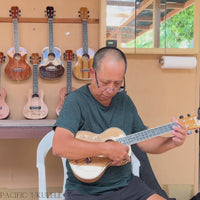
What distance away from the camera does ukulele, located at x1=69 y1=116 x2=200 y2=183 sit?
1.30 meters

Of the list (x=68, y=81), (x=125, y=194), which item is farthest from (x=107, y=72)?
(x=68, y=81)

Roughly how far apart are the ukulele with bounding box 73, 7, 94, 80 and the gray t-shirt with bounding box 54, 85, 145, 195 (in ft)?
3.28

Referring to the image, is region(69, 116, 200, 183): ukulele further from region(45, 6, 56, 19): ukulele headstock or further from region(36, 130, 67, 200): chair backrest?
region(45, 6, 56, 19): ukulele headstock

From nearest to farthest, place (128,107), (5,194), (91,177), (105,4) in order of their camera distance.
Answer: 1. (91,177)
2. (128,107)
3. (105,4)
4. (5,194)

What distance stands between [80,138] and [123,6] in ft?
4.96

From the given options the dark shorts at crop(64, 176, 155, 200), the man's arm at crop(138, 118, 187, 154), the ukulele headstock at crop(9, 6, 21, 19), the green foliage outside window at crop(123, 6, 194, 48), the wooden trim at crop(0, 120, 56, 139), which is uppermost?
the ukulele headstock at crop(9, 6, 21, 19)

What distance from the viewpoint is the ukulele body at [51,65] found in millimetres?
2400

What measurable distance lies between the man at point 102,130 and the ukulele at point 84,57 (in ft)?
3.27

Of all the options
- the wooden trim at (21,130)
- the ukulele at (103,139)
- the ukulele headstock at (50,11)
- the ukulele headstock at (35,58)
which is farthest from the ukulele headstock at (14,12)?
the ukulele at (103,139)

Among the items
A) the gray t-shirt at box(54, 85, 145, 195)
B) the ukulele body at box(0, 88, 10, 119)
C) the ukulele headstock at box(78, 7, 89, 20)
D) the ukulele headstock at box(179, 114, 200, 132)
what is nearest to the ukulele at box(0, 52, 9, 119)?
the ukulele body at box(0, 88, 10, 119)

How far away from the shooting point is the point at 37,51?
246 centimetres

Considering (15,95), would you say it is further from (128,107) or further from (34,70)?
(128,107)

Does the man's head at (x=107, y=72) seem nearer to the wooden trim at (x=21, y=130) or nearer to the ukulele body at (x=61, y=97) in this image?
the wooden trim at (x=21, y=130)

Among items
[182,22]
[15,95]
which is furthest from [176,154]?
[15,95]
